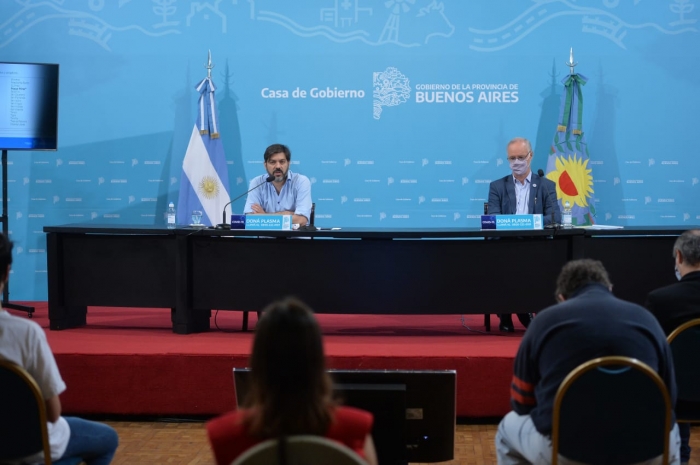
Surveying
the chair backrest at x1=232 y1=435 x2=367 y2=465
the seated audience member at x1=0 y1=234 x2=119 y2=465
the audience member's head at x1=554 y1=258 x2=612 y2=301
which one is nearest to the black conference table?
the audience member's head at x1=554 y1=258 x2=612 y2=301

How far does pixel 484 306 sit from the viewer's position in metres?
4.04

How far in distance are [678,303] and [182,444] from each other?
83.2 inches

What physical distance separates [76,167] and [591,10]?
431 centimetres

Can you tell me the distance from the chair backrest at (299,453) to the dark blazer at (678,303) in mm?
1726

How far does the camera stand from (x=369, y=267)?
4062mm

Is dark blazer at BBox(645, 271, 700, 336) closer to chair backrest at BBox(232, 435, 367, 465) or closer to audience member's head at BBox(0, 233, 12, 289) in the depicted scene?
chair backrest at BBox(232, 435, 367, 465)

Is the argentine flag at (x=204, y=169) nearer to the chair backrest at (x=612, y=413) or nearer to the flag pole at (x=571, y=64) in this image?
the flag pole at (x=571, y=64)

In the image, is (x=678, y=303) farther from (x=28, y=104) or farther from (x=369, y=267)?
(x=28, y=104)

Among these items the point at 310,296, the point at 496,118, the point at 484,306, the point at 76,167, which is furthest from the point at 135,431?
the point at 496,118

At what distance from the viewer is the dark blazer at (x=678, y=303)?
258cm

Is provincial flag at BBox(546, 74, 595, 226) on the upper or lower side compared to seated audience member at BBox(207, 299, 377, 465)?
upper

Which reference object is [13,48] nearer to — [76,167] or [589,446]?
[76,167]

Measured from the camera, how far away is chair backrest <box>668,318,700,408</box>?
2443 mm

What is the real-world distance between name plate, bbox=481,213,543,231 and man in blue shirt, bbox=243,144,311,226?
1131mm
